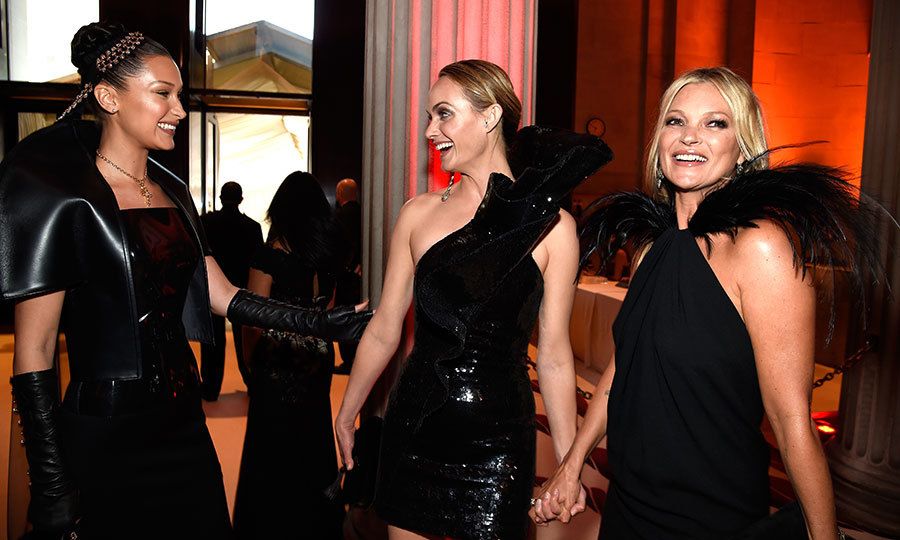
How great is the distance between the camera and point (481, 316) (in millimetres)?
2035

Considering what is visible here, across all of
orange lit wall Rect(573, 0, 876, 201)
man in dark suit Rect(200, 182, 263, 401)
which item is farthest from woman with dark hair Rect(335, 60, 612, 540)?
orange lit wall Rect(573, 0, 876, 201)

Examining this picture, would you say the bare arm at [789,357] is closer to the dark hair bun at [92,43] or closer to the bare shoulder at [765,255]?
the bare shoulder at [765,255]

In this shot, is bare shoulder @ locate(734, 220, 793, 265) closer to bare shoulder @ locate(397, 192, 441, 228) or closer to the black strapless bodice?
bare shoulder @ locate(397, 192, 441, 228)

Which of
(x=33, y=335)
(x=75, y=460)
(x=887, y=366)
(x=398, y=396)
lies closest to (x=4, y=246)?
(x=33, y=335)

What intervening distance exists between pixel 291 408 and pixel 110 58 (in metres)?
1.76

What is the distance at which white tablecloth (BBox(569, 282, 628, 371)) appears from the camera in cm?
671

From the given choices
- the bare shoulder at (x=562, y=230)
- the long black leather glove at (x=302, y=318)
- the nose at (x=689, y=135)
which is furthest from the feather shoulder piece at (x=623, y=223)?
the long black leather glove at (x=302, y=318)

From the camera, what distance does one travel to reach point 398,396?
83.9 inches

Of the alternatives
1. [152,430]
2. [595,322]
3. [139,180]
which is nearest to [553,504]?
[152,430]

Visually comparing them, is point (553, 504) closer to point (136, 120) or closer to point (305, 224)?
point (136, 120)

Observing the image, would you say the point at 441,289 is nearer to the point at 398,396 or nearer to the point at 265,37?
the point at 398,396

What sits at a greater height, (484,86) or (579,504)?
(484,86)

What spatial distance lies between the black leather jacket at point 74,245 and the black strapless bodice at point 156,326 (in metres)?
0.03

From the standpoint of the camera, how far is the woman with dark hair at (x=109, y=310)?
6.22ft
